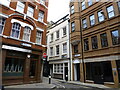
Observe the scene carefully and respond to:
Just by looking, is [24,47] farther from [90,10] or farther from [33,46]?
[90,10]

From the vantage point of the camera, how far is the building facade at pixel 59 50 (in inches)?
744

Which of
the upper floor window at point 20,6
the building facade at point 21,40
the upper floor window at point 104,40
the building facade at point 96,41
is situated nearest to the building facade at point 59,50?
the building facade at point 96,41

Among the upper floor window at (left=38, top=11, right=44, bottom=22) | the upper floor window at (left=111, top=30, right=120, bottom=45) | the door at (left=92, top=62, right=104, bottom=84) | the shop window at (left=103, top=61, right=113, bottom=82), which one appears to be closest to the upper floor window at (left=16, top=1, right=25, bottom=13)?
the upper floor window at (left=38, top=11, right=44, bottom=22)

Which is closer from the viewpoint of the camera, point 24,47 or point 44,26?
point 24,47

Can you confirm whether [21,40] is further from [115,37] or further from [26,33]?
[115,37]

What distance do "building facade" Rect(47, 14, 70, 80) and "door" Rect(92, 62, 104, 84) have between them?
4.76 metres

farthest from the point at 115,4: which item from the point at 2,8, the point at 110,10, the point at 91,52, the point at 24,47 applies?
the point at 2,8

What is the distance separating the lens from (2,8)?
10.7m

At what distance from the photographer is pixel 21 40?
38.7ft

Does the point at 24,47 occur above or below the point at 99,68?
above

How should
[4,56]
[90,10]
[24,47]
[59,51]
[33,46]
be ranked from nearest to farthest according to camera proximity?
[4,56] < [24,47] < [33,46] < [90,10] < [59,51]

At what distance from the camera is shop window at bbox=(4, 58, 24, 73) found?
10521 mm

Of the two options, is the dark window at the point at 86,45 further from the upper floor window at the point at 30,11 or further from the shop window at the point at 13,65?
the shop window at the point at 13,65

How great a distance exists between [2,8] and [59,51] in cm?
1280
